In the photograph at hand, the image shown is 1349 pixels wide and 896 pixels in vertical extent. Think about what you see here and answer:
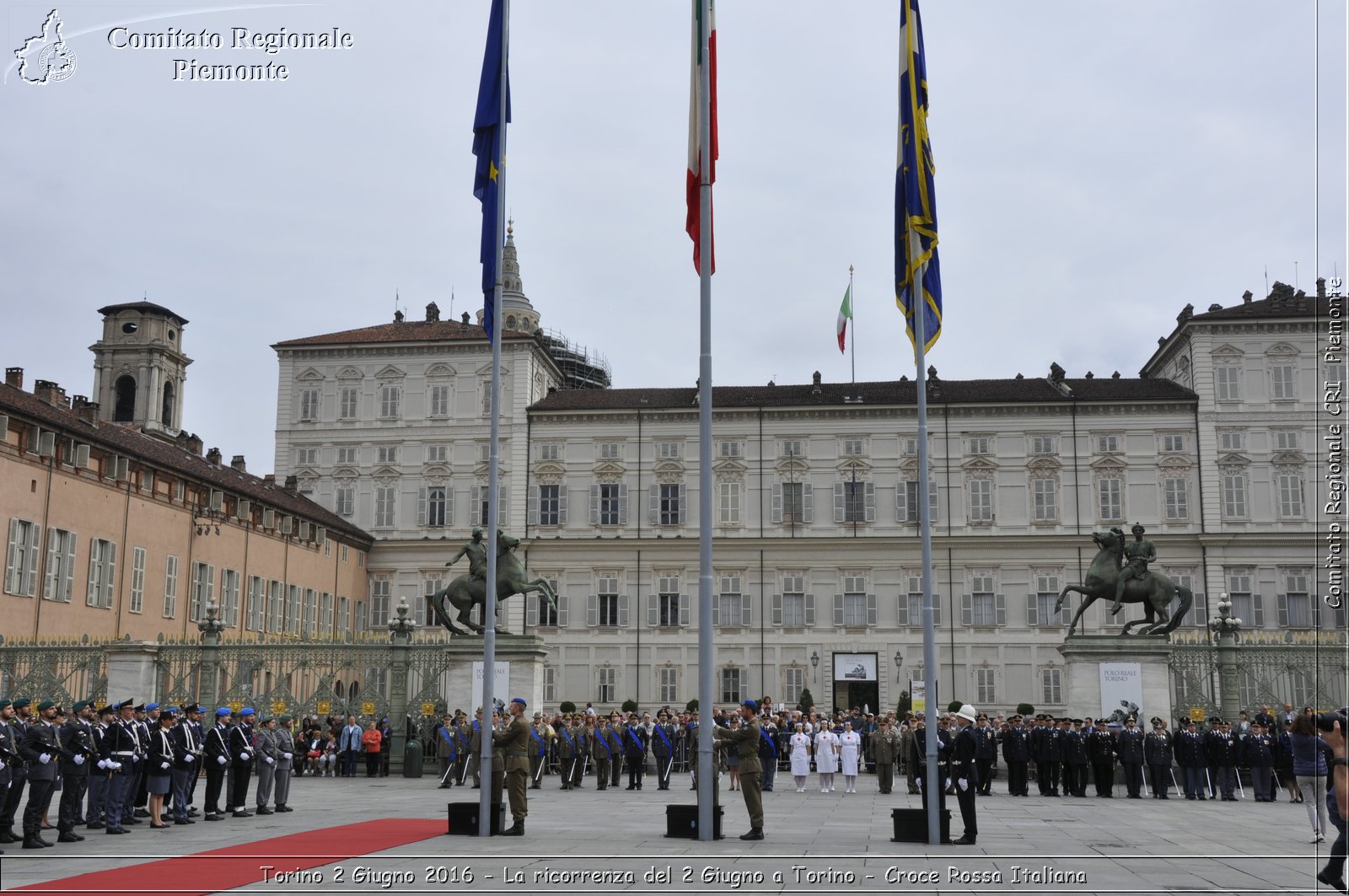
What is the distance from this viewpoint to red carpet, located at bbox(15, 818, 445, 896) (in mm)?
11070

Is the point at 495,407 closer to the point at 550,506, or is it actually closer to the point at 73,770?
the point at 73,770

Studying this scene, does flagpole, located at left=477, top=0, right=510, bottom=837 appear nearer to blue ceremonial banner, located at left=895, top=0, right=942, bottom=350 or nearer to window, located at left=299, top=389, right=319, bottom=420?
blue ceremonial banner, located at left=895, top=0, right=942, bottom=350

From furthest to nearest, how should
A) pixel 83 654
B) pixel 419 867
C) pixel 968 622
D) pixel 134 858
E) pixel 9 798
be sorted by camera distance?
pixel 968 622 → pixel 83 654 → pixel 9 798 → pixel 134 858 → pixel 419 867

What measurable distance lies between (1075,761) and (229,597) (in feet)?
107

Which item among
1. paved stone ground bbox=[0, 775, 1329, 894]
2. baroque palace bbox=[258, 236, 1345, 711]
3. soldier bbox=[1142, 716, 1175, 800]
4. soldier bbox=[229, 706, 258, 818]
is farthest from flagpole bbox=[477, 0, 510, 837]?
baroque palace bbox=[258, 236, 1345, 711]

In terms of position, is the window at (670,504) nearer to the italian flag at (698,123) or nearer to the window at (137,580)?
the window at (137,580)

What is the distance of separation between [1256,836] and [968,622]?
39484mm

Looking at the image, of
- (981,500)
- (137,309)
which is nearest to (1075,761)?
(981,500)

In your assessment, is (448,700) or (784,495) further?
(784,495)

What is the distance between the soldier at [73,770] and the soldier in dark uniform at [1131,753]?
1863 cm

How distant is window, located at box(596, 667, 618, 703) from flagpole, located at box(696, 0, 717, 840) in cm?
4193

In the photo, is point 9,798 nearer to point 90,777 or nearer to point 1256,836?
point 90,777

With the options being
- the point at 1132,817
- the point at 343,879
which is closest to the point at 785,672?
the point at 1132,817

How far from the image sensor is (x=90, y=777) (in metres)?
16.4
